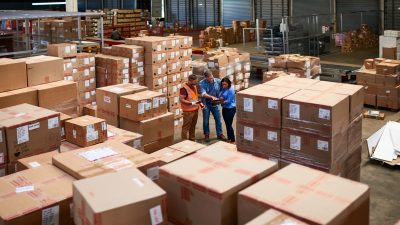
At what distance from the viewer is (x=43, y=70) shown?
735cm

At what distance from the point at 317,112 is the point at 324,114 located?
75mm

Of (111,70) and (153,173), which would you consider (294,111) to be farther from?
(111,70)

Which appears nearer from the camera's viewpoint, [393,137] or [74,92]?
[74,92]

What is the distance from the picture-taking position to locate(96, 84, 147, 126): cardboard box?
7.75 meters

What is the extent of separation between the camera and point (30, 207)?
12.3ft

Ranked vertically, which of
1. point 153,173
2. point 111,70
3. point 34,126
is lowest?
point 153,173

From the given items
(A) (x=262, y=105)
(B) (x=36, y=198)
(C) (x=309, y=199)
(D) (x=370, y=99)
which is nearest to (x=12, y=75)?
(B) (x=36, y=198)

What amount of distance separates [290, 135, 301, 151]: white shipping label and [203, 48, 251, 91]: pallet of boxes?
7.87 m

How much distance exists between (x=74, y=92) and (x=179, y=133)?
3.63m

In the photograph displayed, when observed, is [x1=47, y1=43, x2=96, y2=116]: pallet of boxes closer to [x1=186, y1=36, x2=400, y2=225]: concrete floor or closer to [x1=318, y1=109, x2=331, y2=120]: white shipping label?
[x1=186, y1=36, x2=400, y2=225]: concrete floor

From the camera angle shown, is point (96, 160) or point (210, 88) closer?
point (96, 160)

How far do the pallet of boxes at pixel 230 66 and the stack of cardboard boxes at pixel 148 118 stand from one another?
5162 mm

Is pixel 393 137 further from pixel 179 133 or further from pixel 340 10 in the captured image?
pixel 340 10

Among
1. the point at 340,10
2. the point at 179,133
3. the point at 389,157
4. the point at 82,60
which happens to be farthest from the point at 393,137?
the point at 340,10
